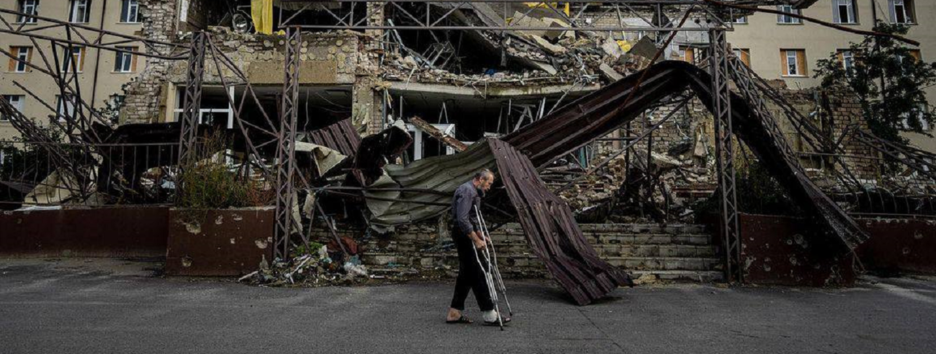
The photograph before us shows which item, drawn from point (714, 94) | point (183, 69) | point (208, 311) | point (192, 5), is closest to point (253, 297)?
point (208, 311)

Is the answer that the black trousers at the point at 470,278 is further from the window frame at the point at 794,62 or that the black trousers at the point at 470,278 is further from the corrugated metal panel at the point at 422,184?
the window frame at the point at 794,62

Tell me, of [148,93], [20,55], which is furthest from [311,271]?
[20,55]

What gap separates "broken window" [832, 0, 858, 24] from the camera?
2714cm

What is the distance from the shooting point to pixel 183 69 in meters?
16.6

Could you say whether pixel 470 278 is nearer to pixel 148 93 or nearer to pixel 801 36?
pixel 148 93

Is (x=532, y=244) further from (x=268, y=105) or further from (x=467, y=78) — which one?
(x=268, y=105)

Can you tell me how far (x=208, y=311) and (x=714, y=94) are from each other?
7930mm

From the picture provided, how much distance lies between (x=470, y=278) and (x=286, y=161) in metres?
4.86

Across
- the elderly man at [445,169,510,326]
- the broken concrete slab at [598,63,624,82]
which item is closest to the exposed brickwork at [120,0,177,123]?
the broken concrete slab at [598,63,624,82]

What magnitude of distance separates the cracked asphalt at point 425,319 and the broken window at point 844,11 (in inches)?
1004

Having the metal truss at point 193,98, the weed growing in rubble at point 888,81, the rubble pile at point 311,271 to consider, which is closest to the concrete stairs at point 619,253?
the rubble pile at point 311,271

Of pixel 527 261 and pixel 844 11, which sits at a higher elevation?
→ pixel 844 11

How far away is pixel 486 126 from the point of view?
20.2m

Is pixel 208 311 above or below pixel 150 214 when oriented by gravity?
below
